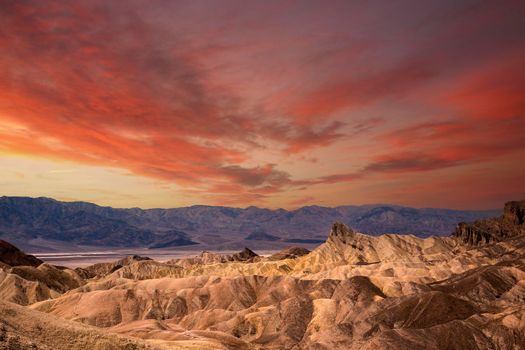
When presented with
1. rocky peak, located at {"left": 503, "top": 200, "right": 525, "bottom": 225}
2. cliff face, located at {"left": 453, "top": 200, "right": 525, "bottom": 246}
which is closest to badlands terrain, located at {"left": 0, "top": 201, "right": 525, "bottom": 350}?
cliff face, located at {"left": 453, "top": 200, "right": 525, "bottom": 246}

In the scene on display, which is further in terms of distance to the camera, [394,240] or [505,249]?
[394,240]

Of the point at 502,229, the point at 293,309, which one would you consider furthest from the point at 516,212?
the point at 293,309

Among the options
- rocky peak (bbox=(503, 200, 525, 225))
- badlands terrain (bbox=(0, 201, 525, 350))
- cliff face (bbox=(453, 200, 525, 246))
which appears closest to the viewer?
badlands terrain (bbox=(0, 201, 525, 350))

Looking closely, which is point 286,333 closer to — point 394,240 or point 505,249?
point 505,249

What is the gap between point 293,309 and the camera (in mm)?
98812

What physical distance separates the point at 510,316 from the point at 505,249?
303 ft

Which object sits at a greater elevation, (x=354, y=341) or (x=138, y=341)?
(x=138, y=341)

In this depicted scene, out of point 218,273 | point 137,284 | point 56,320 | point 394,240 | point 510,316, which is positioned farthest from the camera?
point 394,240

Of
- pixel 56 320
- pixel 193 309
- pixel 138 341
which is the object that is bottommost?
pixel 193 309

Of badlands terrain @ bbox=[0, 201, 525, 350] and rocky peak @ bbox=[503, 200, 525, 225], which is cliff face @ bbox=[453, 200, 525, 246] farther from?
badlands terrain @ bbox=[0, 201, 525, 350]

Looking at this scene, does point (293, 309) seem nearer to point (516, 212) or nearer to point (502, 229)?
point (502, 229)

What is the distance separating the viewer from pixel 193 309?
120 meters

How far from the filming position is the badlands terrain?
50141 millimetres

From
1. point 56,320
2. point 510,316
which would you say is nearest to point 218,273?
point 510,316
